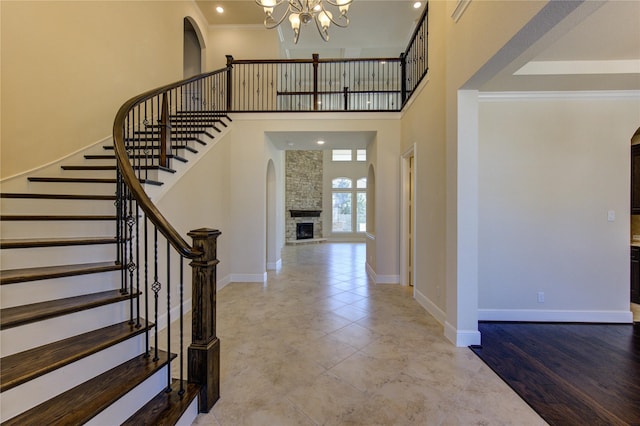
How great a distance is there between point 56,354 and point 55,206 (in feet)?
5.57

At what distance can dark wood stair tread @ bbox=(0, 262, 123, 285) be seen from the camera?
1614mm

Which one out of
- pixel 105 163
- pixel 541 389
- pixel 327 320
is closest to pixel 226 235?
pixel 105 163

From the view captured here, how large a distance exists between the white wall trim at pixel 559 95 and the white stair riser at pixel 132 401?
410 cm

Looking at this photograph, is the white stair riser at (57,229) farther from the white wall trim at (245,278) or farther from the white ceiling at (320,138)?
the white ceiling at (320,138)

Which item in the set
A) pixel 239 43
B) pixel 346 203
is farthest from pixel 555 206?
pixel 346 203

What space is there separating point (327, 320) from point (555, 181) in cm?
320

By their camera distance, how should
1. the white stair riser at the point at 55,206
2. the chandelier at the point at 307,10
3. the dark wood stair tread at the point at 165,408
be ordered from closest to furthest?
the dark wood stair tread at the point at 165,408
the white stair riser at the point at 55,206
the chandelier at the point at 307,10

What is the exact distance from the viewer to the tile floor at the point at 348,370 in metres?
1.81

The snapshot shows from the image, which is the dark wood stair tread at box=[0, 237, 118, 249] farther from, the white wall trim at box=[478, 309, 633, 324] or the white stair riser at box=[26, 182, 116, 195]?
the white wall trim at box=[478, 309, 633, 324]

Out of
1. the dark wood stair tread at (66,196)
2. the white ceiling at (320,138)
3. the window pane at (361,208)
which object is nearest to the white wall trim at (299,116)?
the white ceiling at (320,138)

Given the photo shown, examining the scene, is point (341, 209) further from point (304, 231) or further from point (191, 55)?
point (191, 55)

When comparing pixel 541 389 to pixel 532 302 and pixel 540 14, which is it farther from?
pixel 540 14

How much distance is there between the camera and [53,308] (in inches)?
63.1

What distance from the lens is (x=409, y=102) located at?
4469mm
